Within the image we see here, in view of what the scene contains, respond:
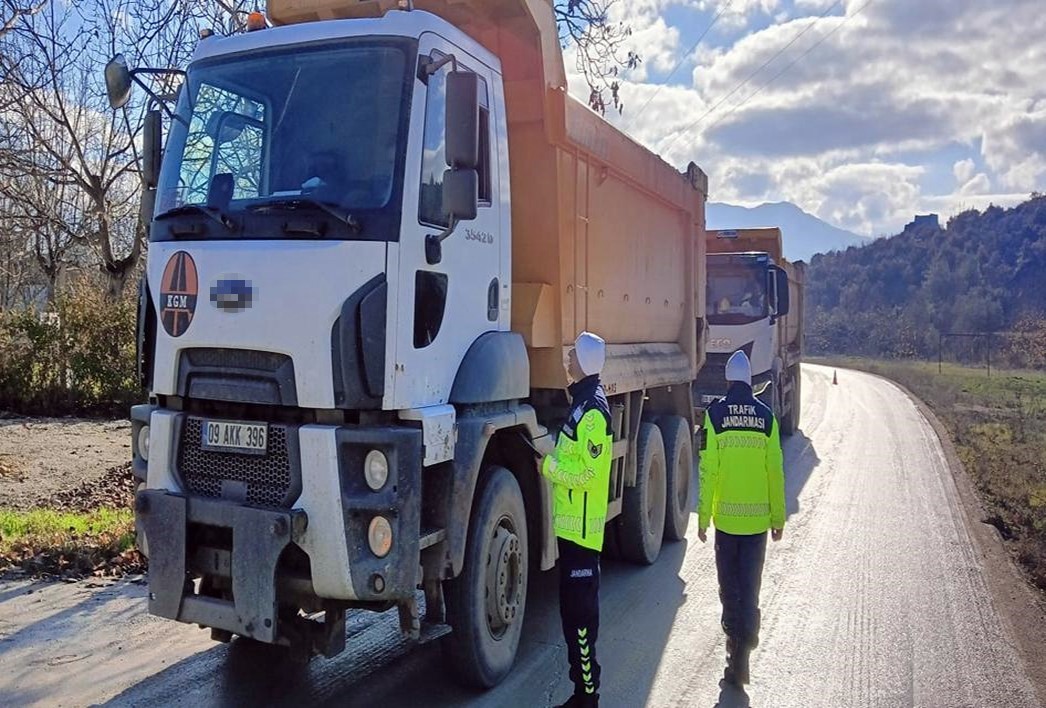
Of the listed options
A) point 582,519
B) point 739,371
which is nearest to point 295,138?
point 582,519

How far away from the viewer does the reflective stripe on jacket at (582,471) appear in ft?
14.5

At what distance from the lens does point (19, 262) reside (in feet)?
81.9

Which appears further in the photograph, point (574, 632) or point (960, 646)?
point (960, 646)

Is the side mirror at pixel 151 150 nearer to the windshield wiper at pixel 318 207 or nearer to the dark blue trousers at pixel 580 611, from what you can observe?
the windshield wiper at pixel 318 207

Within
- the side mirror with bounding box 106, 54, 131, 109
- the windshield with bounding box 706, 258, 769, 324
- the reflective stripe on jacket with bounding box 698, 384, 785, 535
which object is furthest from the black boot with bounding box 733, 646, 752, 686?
the windshield with bounding box 706, 258, 769, 324

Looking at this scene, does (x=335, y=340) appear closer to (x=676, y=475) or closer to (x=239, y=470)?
(x=239, y=470)

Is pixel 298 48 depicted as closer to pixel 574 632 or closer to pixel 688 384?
pixel 574 632

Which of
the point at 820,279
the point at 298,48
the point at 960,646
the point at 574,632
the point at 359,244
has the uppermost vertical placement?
the point at 820,279

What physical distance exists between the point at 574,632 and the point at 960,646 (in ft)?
9.84

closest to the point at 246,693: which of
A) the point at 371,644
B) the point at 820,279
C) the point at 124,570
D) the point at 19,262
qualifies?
the point at 371,644

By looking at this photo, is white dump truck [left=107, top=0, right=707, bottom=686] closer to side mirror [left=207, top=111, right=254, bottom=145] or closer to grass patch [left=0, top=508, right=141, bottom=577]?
side mirror [left=207, top=111, right=254, bottom=145]

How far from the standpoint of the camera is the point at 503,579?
4.95 metres

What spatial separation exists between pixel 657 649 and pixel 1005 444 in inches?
534

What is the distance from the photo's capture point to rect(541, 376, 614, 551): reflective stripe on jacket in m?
4.43
